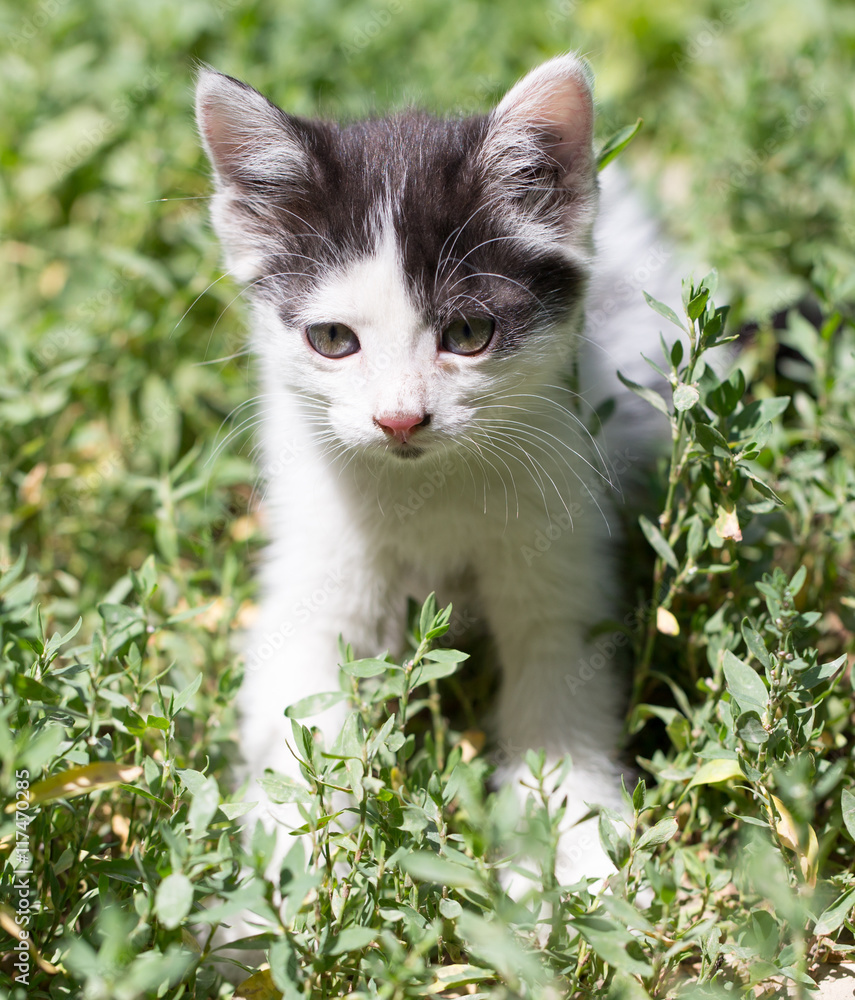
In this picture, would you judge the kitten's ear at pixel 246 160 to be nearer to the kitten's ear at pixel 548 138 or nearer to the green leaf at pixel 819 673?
the kitten's ear at pixel 548 138

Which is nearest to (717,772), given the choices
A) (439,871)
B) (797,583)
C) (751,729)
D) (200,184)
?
(751,729)

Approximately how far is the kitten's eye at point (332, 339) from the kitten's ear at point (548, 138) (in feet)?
1.63

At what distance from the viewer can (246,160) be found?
2.03m

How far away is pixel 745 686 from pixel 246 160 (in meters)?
1.58

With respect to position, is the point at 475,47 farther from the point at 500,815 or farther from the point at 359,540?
the point at 500,815

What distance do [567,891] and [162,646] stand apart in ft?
3.88

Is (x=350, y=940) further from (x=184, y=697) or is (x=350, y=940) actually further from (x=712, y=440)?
(x=712, y=440)

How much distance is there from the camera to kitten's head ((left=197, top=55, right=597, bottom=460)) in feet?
5.87

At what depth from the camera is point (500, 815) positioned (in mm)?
1243

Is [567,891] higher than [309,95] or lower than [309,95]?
lower

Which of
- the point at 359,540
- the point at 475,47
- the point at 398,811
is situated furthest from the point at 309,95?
the point at 398,811

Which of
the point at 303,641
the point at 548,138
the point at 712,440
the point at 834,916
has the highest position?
the point at 548,138

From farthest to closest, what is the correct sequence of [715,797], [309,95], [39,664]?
[309,95] → [715,797] → [39,664]

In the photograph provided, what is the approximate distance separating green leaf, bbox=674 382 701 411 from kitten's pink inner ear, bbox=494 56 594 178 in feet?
2.02
